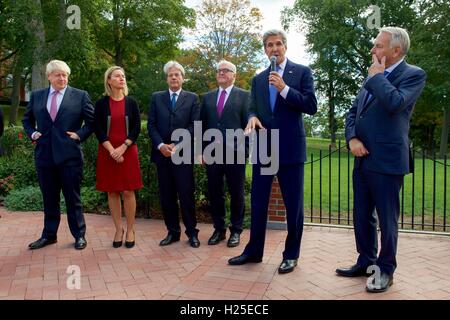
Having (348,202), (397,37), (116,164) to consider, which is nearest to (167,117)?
(116,164)

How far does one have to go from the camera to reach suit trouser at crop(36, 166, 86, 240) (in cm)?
474

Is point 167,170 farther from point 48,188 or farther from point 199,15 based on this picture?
point 199,15

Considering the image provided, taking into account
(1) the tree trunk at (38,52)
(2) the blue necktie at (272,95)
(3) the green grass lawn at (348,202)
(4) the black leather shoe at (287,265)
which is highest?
(1) the tree trunk at (38,52)

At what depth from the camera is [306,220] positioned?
21.7ft

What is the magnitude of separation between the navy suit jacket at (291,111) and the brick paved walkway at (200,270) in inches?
46.4

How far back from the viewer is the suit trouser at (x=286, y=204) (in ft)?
13.1

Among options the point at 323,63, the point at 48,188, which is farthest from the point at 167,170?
the point at 323,63

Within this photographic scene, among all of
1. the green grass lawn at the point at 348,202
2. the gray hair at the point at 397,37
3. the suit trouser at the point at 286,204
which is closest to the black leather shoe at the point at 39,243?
the suit trouser at the point at 286,204

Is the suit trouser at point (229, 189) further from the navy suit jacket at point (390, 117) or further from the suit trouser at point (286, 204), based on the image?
the navy suit jacket at point (390, 117)

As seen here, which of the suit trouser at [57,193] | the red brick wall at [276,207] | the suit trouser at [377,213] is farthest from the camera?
the red brick wall at [276,207]

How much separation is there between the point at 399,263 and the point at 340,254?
2.05 ft

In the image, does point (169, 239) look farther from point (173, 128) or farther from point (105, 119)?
point (105, 119)

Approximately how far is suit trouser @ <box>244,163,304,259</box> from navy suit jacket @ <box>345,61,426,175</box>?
27.5 inches

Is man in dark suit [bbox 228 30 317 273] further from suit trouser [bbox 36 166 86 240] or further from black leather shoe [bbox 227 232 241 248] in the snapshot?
suit trouser [bbox 36 166 86 240]
